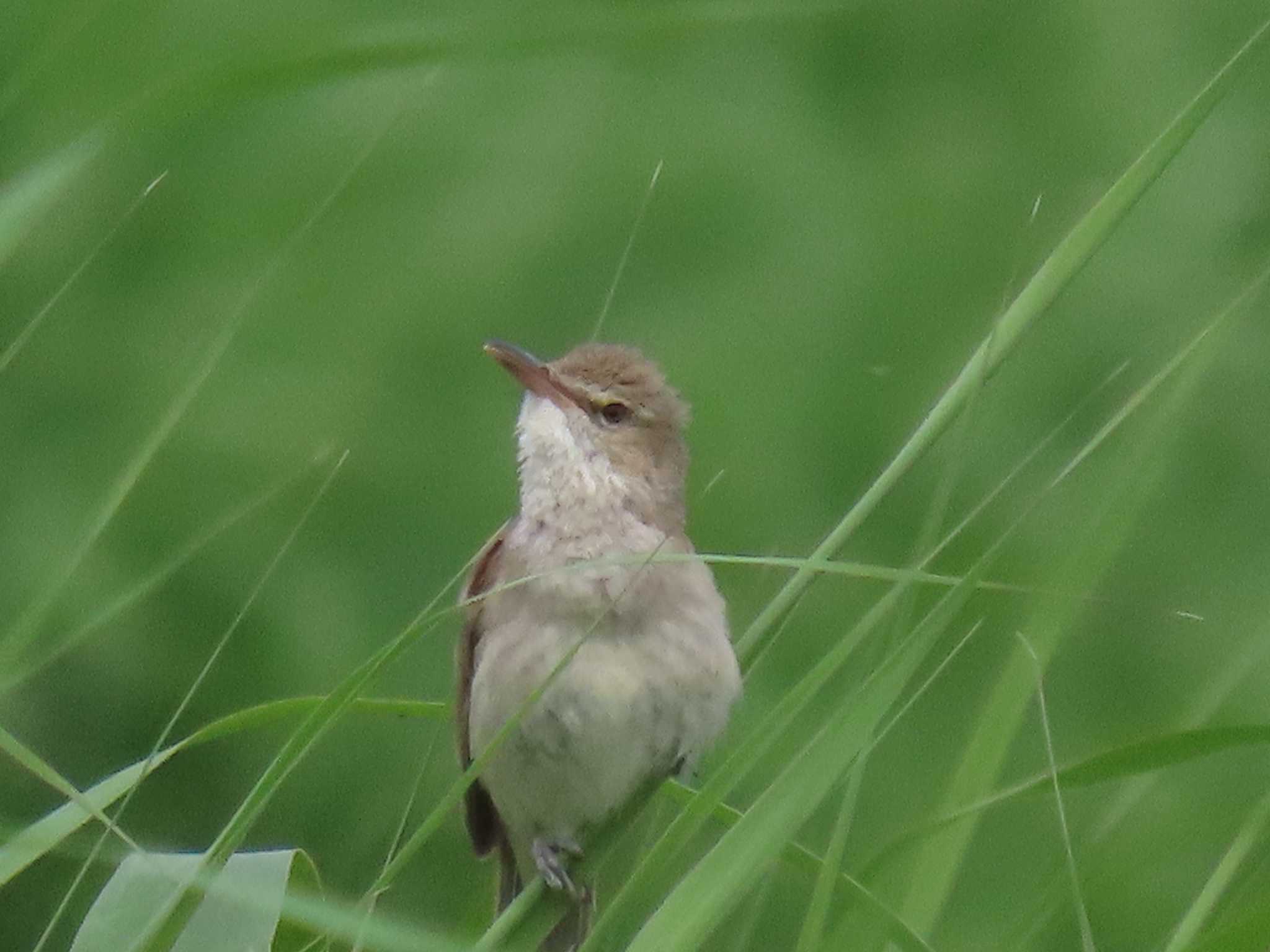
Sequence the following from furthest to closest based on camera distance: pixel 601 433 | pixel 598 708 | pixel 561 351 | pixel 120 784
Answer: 1. pixel 561 351
2. pixel 601 433
3. pixel 598 708
4. pixel 120 784

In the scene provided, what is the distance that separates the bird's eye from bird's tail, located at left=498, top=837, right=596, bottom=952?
30.9 inches

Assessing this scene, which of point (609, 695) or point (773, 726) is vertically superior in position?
point (773, 726)

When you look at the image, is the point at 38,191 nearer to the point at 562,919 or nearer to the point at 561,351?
the point at 562,919

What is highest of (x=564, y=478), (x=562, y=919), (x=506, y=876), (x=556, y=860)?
(x=564, y=478)

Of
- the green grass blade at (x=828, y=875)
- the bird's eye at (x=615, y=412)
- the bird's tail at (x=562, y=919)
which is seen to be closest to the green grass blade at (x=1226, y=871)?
the green grass blade at (x=828, y=875)

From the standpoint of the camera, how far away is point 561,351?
5.91 m

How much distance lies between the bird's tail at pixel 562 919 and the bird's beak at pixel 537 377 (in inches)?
31.7

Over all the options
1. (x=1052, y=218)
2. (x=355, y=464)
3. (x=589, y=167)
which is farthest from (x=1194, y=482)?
(x=355, y=464)

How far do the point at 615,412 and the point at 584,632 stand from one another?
62 centimetres

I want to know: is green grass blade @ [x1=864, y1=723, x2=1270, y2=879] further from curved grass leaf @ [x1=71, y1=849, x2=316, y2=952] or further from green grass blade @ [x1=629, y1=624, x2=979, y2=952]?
curved grass leaf @ [x1=71, y1=849, x2=316, y2=952]

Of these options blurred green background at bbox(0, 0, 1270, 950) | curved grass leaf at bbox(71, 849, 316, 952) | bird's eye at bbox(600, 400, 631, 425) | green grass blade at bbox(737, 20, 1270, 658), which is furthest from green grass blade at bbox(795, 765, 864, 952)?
blurred green background at bbox(0, 0, 1270, 950)

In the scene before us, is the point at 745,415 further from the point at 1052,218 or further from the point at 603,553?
the point at 603,553

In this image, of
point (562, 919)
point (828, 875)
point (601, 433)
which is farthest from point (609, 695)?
point (828, 875)

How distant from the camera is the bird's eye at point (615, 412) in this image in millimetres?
4223
